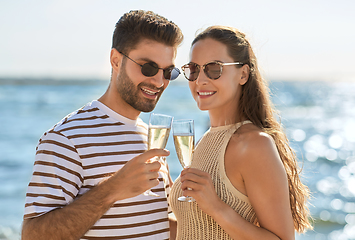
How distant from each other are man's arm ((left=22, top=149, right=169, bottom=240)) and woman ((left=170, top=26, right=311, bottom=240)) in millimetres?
395

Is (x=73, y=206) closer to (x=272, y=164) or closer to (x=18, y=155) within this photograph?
(x=272, y=164)

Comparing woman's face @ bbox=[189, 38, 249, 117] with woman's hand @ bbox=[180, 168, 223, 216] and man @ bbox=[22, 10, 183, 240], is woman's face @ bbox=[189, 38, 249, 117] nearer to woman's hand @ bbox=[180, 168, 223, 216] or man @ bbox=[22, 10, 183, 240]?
man @ bbox=[22, 10, 183, 240]

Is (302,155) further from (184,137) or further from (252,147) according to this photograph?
(184,137)

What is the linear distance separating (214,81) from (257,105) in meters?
0.43

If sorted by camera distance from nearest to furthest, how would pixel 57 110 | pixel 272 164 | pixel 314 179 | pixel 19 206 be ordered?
pixel 272 164 < pixel 19 206 < pixel 314 179 < pixel 57 110

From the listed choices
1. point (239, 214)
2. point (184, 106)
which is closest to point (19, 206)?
point (239, 214)

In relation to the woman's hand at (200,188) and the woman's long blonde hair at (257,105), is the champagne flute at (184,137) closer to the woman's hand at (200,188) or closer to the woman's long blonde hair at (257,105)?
the woman's hand at (200,188)

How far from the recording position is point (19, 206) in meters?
10.8

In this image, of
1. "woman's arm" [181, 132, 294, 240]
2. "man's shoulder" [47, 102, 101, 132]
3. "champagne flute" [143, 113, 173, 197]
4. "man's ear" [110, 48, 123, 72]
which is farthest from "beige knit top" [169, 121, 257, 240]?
"man's ear" [110, 48, 123, 72]

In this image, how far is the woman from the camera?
2.68 metres

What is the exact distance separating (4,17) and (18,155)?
27.0 meters

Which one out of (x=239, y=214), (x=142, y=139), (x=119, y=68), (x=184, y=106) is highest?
(x=119, y=68)

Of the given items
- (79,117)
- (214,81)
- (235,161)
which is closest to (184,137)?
(235,161)

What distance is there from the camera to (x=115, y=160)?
3.16m
